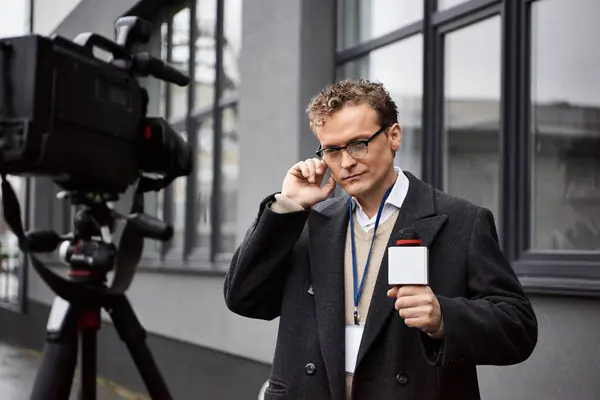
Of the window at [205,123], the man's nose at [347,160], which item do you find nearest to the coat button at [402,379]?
the man's nose at [347,160]

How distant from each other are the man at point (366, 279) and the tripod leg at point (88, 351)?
44.3 inches

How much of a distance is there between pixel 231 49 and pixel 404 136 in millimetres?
2356

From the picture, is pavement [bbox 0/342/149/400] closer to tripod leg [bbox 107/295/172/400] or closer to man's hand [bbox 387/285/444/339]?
tripod leg [bbox 107/295/172/400]

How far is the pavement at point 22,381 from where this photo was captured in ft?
21.9

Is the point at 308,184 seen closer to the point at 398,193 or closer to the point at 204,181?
the point at 398,193

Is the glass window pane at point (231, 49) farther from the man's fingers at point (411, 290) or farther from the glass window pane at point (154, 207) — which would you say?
the man's fingers at point (411, 290)

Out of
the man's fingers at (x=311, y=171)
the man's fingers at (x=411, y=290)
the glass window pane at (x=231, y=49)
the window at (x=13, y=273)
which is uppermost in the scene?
the glass window pane at (x=231, y=49)

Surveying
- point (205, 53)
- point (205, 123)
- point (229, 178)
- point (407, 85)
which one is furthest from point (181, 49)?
point (407, 85)

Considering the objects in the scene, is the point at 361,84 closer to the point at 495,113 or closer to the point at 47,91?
the point at 47,91

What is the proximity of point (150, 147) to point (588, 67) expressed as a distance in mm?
1597

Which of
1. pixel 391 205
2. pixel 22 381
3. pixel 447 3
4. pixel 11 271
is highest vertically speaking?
pixel 447 3

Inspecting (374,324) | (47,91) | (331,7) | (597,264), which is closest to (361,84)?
(374,324)

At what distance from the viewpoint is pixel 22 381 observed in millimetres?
7324

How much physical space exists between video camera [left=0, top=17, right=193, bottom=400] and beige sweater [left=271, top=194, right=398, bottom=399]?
912 mm
